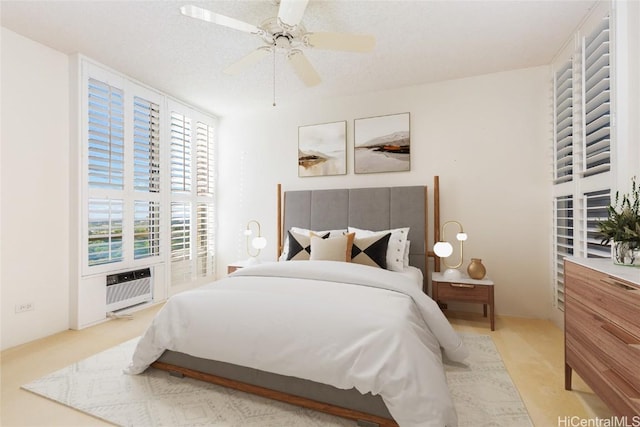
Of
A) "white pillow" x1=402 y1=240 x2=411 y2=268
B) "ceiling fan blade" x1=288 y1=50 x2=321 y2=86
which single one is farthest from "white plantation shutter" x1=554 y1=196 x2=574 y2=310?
"ceiling fan blade" x1=288 y1=50 x2=321 y2=86

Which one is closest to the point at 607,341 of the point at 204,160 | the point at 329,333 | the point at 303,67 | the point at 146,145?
the point at 329,333

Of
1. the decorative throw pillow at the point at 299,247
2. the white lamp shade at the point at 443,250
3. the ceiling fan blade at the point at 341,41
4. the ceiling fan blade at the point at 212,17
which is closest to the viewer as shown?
the ceiling fan blade at the point at 212,17

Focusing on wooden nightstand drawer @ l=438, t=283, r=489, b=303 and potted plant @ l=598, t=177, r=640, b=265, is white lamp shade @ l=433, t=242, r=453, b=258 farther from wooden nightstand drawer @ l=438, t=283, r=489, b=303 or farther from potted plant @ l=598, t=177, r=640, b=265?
potted plant @ l=598, t=177, r=640, b=265

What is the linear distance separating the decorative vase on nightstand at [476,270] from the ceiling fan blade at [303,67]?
2.31 metres

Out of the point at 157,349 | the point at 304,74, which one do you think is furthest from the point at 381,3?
the point at 157,349

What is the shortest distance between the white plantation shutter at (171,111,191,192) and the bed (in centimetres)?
215

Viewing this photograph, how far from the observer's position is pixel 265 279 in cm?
224

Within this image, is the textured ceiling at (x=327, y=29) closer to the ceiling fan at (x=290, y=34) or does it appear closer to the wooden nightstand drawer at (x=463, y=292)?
the ceiling fan at (x=290, y=34)

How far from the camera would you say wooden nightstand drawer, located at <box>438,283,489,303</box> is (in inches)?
113

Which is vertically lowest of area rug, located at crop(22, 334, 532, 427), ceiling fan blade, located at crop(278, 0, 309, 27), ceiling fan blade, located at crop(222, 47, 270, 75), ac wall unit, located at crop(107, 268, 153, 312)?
area rug, located at crop(22, 334, 532, 427)

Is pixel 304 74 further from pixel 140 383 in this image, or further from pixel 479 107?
pixel 140 383

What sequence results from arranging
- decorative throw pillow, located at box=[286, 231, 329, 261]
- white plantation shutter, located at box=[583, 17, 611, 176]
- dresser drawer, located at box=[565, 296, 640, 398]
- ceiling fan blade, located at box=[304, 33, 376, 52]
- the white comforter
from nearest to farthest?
dresser drawer, located at box=[565, 296, 640, 398], the white comforter, ceiling fan blade, located at box=[304, 33, 376, 52], white plantation shutter, located at box=[583, 17, 611, 176], decorative throw pillow, located at box=[286, 231, 329, 261]

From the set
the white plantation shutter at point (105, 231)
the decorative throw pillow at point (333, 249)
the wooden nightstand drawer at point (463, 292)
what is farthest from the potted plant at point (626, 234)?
the white plantation shutter at point (105, 231)

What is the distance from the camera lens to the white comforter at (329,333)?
1.42m
